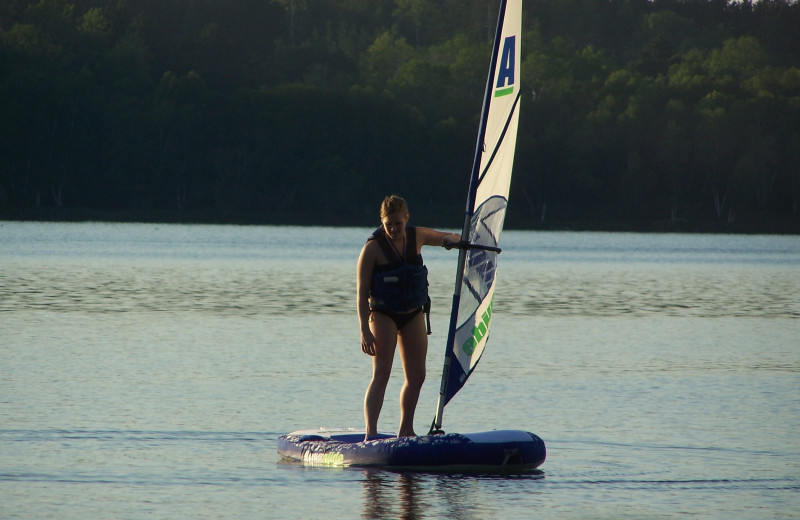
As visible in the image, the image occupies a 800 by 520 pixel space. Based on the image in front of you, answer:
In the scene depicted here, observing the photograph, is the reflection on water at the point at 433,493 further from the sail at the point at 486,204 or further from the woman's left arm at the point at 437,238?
the woman's left arm at the point at 437,238

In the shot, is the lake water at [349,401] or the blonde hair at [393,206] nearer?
the lake water at [349,401]

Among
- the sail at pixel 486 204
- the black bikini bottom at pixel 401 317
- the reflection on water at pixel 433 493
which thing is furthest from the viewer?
the sail at pixel 486 204

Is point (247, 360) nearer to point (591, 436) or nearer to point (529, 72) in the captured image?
point (591, 436)

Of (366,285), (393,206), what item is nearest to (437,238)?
(393,206)

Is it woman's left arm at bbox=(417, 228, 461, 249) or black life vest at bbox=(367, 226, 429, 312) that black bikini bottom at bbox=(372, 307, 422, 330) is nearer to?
black life vest at bbox=(367, 226, 429, 312)

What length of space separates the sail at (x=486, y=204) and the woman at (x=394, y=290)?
245mm

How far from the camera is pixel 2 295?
24.8 m

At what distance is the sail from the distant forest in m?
71.7

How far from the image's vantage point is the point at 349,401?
41.4 feet

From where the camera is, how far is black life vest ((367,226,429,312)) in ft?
29.2

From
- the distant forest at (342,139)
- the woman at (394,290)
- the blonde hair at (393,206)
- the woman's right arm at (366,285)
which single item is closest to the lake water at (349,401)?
the woman at (394,290)

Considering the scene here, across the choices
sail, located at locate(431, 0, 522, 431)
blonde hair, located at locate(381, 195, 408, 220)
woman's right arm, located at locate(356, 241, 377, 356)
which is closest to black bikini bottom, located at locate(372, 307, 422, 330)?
woman's right arm, located at locate(356, 241, 377, 356)

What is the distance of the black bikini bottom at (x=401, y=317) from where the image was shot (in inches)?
353

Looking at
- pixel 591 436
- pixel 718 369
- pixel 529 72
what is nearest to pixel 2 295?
pixel 718 369
